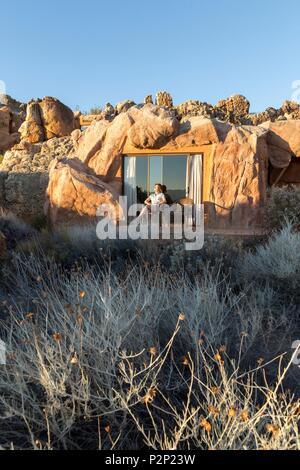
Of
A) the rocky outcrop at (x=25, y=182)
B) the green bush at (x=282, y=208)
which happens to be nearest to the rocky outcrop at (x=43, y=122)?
the rocky outcrop at (x=25, y=182)

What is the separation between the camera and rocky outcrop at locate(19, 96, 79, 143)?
17938mm

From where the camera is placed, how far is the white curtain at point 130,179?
11320 mm

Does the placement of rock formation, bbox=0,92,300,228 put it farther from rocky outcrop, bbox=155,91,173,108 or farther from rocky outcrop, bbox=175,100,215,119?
rocky outcrop, bbox=155,91,173,108

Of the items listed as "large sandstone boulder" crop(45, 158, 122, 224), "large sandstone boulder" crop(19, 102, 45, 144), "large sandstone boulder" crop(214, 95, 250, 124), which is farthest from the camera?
"large sandstone boulder" crop(214, 95, 250, 124)

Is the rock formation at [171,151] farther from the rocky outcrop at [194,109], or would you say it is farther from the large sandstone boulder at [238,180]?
the rocky outcrop at [194,109]

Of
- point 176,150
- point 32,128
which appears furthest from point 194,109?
point 176,150

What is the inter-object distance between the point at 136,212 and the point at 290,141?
204 inches

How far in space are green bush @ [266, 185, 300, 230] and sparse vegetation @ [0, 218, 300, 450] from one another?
9.67 feet

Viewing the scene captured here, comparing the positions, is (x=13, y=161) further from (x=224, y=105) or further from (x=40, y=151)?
(x=224, y=105)

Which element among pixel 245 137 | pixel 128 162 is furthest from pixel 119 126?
pixel 245 137

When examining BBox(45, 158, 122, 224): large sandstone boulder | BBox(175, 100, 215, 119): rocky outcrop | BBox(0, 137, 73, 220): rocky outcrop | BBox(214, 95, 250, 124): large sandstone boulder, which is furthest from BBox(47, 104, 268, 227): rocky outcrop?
BBox(214, 95, 250, 124): large sandstone boulder

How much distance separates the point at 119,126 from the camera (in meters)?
10.9

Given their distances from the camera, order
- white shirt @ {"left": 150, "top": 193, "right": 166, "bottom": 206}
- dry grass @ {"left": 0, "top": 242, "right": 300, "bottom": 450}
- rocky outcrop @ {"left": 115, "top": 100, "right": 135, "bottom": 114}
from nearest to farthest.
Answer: dry grass @ {"left": 0, "top": 242, "right": 300, "bottom": 450} → white shirt @ {"left": 150, "top": 193, "right": 166, "bottom": 206} → rocky outcrop @ {"left": 115, "top": 100, "right": 135, "bottom": 114}

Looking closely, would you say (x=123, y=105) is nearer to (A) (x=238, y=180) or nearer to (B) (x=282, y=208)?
(A) (x=238, y=180)
